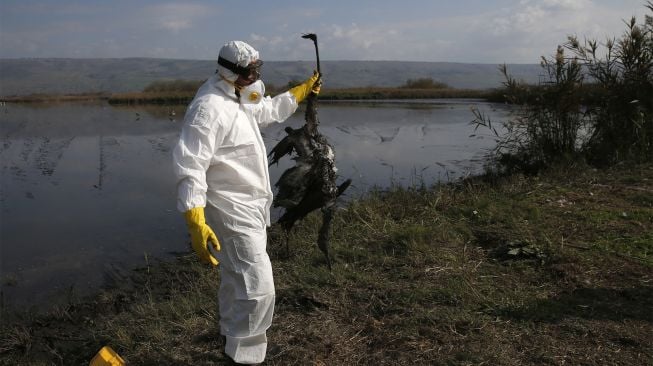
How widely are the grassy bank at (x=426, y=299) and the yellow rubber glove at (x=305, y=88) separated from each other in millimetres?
1594

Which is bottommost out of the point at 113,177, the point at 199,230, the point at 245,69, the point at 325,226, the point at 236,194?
the point at 113,177

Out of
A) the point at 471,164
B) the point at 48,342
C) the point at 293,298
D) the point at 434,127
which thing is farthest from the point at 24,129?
the point at 293,298

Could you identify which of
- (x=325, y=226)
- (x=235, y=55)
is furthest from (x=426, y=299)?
(x=235, y=55)

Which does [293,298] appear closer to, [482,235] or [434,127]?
[482,235]

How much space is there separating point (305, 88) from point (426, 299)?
1880 mm

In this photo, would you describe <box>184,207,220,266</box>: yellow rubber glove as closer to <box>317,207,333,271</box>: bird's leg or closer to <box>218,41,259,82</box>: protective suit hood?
<box>218,41,259,82</box>: protective suit hood

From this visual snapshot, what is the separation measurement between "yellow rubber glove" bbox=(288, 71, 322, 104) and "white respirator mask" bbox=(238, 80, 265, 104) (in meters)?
0.58

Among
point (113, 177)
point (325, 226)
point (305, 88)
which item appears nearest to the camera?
point (305, 88)

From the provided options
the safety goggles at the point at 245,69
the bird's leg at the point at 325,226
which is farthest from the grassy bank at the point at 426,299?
the safety goggles at the point at 245,69

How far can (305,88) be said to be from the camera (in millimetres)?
4098

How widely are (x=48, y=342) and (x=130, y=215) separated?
167 inches

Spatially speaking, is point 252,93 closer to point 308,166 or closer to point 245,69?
point 245,69

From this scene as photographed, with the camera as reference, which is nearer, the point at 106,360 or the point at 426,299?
the point at 106,360

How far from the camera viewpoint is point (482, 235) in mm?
5652
